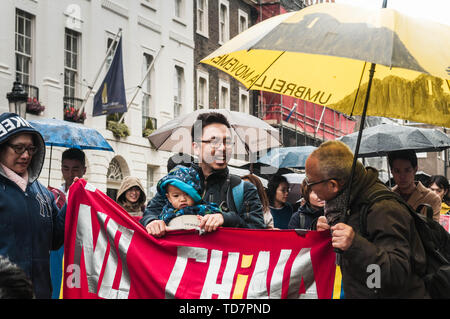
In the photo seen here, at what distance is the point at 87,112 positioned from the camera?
2238 cm

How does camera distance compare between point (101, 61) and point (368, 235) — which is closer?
point (368, 235)

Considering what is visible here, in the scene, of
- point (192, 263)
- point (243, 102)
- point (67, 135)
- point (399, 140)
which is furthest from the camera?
point (243, 102)

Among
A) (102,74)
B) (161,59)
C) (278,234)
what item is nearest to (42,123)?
(278,234)

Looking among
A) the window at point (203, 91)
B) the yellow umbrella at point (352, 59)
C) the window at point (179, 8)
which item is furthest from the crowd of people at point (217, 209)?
the window at point (203, 91)

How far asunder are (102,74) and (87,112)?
6.35 ft

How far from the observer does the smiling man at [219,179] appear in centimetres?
480

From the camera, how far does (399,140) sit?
33.9ft

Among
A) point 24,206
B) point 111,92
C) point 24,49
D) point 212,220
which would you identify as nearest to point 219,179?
point 212,220

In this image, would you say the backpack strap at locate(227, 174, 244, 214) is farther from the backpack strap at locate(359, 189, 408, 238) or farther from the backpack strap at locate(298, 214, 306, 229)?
the backpack strap at locate(298, 214, 306, 229)

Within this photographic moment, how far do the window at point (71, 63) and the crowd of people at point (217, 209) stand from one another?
16.7 m

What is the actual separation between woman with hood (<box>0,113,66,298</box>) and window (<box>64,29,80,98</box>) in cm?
1739

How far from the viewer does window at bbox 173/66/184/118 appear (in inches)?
1137

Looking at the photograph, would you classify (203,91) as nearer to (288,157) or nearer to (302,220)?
(288,157)

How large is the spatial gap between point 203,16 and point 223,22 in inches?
93.0
